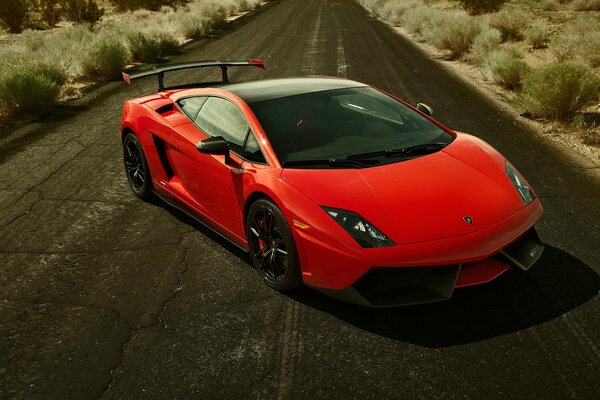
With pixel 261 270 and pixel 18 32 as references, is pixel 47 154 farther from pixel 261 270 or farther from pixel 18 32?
pixel 18 32

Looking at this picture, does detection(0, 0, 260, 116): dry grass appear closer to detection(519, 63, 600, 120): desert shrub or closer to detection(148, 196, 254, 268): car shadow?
detection(148, 196, 254, 268): car shadow

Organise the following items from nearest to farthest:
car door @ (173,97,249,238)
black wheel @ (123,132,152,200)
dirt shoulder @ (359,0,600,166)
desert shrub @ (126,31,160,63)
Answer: car door @ (173,97,249,238), black wheel @ (123,132,152,200), dirt shoulder @ (359,0,600,166), desert shrub @ (126,31,160,63)

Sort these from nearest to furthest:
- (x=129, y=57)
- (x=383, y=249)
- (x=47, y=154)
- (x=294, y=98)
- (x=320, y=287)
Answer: (x=383, y=249) < (x=320, y=287) < (x=294, y=98) < (x=47, y=154) < (x=129, y=57)

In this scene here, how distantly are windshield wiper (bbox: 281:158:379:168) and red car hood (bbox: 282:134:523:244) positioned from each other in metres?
0.08

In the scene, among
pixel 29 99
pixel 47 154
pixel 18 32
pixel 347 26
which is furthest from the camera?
pixel 18 32

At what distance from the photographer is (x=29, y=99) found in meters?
11.1

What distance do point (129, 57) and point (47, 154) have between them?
33.9 ft

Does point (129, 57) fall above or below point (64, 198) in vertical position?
below

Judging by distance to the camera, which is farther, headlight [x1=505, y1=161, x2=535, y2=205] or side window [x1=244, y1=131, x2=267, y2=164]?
side window [x1=244, y1=131, x2=267, y2=164]

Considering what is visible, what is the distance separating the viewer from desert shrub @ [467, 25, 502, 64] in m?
15.9

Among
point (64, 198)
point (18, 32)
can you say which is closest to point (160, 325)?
point (64, 198)

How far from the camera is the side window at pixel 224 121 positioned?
475 centimetres

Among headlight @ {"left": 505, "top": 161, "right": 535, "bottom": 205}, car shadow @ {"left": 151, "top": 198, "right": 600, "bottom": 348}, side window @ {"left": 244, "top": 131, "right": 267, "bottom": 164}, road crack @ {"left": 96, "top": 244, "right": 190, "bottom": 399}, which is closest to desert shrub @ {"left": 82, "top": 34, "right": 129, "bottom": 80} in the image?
road crack @ {"left": 96, "top": 244, "right": 190, "bottom": 399}

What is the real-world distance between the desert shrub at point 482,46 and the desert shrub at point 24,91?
10767mm
